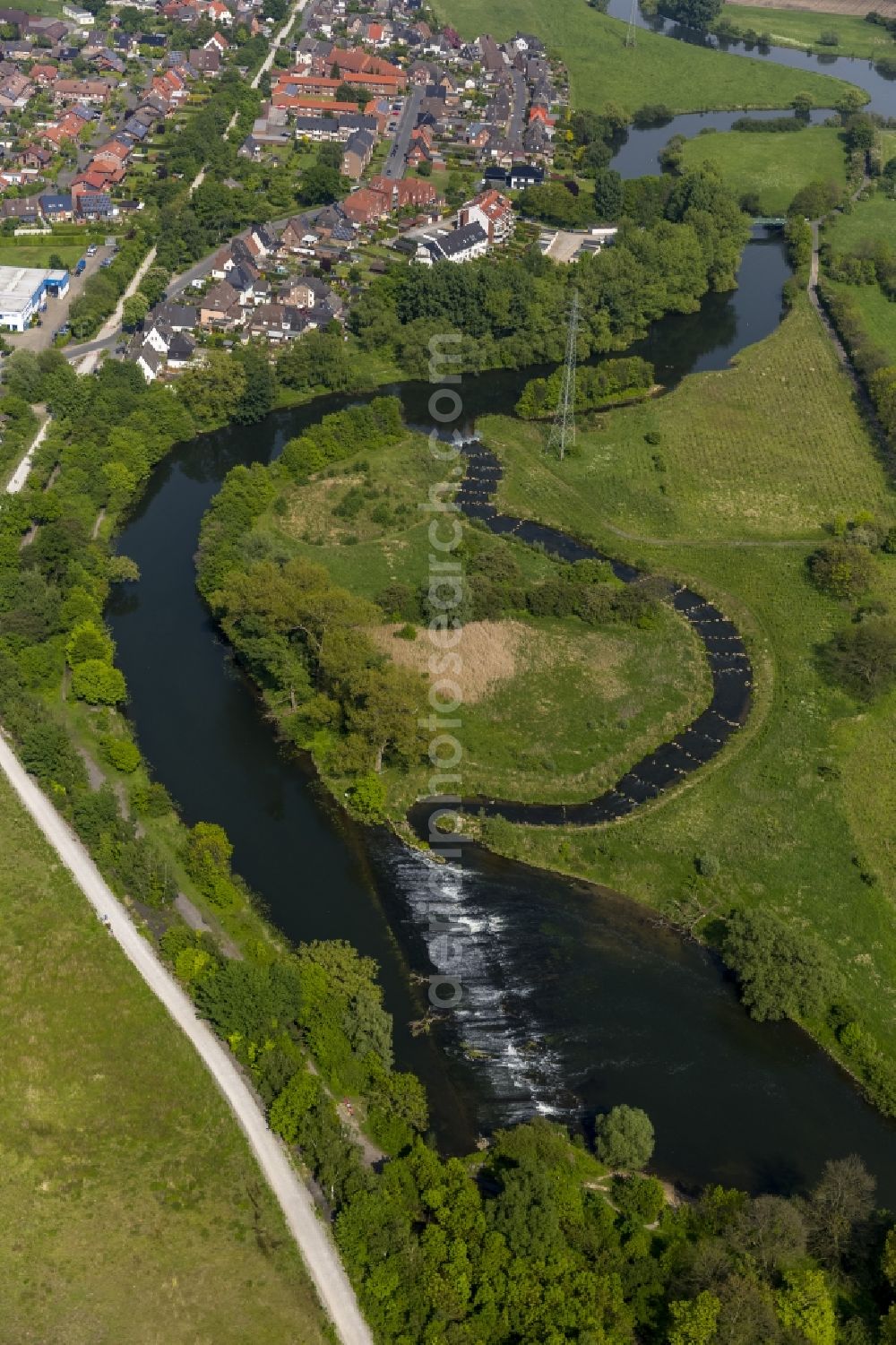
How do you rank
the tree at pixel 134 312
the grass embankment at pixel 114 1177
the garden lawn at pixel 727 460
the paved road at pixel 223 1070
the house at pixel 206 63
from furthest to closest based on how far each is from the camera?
the house at pixel 206 63
the tree at pixel 134 312
the garden lawn at pixel 727 460
the paved road at pixel 223 1070
the grass embankment at pixel 114 1177

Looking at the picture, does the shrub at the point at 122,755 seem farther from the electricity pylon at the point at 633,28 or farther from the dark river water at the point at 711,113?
the electricity pylon at the point at 633,28

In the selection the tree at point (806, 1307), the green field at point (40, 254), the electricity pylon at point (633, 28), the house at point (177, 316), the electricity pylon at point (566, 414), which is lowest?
the green field at point (40, 254)

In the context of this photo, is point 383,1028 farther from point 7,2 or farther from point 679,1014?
point 7,2

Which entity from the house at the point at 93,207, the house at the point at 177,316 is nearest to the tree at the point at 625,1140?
the house at the point at 177,316

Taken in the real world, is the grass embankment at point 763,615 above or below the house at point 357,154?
below

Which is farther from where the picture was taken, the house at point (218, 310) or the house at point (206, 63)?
the house at point (206, 63)

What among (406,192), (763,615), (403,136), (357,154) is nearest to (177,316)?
(406,192)

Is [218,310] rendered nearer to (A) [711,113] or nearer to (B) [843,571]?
(B) [843,571]
